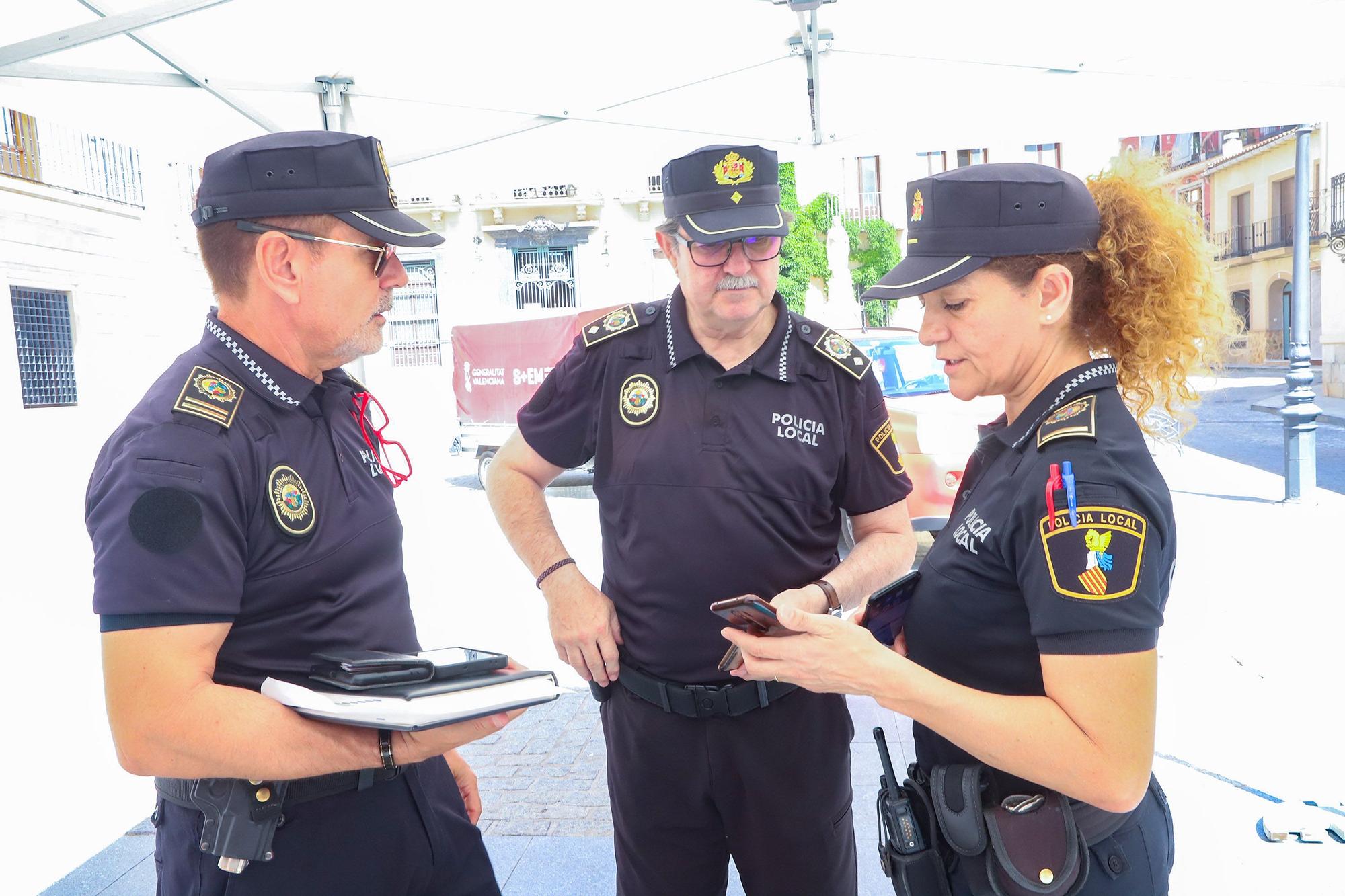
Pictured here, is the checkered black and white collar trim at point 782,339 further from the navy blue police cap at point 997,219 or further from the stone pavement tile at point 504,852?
the stone pavement tile at point 504,852

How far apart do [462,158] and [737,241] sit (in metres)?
3.50

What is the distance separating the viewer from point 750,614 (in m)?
1.52

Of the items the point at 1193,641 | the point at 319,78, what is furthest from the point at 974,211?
the point at 1193,641

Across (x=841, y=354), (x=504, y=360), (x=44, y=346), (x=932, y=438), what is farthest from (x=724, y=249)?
(x=44, y=346)

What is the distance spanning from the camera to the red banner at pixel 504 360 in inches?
600

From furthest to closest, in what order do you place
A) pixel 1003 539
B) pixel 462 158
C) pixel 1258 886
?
pixel 462 158, pixel 1258 886, pixel 1003 539

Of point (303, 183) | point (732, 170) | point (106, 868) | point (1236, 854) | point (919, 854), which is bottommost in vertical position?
point (1236, 854)

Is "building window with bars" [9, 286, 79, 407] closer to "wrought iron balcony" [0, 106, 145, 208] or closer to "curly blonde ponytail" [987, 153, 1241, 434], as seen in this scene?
"wrought iron balcony" [0, 106, 145, 208]

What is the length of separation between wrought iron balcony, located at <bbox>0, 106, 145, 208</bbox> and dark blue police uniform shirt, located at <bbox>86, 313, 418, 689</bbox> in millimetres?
16711

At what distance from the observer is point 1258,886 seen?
10.2 ft

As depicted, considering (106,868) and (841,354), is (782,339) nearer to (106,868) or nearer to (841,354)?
(841,354)

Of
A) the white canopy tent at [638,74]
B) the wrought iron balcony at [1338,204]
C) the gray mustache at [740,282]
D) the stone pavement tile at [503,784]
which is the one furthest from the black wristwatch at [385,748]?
the wrought iron balcony at [1338,204]

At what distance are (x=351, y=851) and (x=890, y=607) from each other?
1030mm

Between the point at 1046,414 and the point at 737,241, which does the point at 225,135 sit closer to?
the point at 737,241
